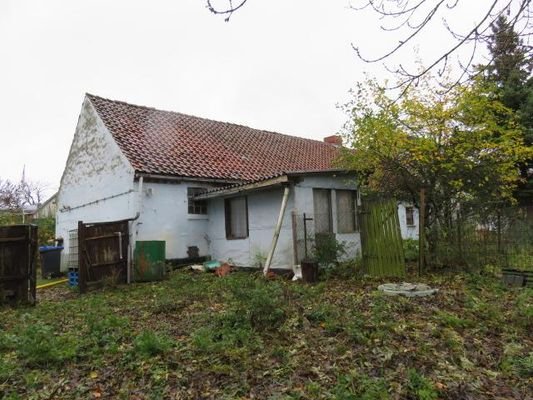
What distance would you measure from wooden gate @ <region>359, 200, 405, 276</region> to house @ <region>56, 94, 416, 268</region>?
176 centimetres

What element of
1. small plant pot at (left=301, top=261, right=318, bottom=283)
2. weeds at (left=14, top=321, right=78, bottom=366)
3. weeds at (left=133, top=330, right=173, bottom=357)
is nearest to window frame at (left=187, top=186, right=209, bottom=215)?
small plant pot at (left=301, top=261, right=318, bottom=283)

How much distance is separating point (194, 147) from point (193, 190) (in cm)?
233

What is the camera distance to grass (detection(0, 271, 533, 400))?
3.47 metres

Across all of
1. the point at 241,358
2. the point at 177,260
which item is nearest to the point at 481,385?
the point at 241,358

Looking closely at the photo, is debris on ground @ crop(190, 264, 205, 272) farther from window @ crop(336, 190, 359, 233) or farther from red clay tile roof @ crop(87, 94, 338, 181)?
window @ crop(336, 190, 359, 233)

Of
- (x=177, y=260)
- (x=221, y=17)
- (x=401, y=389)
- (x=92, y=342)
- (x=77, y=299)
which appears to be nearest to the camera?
(x=221, y=17)

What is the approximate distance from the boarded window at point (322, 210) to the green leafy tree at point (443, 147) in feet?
5.98

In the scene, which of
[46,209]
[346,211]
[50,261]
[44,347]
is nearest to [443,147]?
[346,211]

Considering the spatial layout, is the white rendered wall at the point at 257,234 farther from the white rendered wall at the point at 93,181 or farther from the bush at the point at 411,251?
the bush at the point at 411,251

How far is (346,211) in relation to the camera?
38.0 feet

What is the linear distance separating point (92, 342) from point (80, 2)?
12.8ft

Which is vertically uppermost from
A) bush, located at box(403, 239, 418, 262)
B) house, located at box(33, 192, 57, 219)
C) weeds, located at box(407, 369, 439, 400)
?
house, located at box(33, 192, 57, 219)

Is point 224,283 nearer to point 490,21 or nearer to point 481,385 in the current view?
point 481,385

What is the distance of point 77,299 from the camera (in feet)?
27.3
